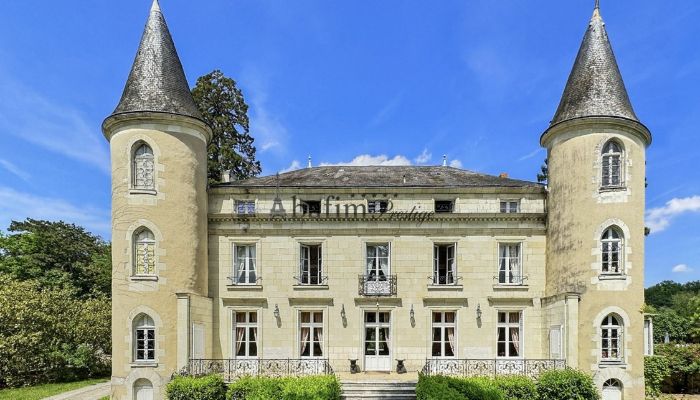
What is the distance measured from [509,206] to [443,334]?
20.9ft

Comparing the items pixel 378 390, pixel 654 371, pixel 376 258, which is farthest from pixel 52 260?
pixel 654 371

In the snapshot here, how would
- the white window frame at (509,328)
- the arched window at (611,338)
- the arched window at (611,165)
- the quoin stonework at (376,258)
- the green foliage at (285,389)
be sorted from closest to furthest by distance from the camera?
the green foliage at (285,389) < the arched window at (611,338) < the quoin stonework at (376,258) < the arched window at (611,165) < the white window frame at (509,328)

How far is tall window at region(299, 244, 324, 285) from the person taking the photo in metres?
18.1

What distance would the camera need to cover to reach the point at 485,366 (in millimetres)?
16594

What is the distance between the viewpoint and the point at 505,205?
59.7ft

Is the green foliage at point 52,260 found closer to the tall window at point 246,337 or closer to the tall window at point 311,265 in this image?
the tall window at point 246,337

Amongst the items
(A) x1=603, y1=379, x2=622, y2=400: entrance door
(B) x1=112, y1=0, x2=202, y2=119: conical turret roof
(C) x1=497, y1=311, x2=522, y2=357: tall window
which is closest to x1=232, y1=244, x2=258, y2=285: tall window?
(B) x1=112, y1=0, x2=202, y2=119: conical turret roof

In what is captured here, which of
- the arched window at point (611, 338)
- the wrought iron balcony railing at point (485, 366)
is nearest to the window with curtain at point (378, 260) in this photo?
the wrought iron balcony railing at point (485, 366)

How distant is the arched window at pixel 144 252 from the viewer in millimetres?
16188

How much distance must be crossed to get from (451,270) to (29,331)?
20.9 metres

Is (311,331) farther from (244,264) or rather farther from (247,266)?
(244,264)

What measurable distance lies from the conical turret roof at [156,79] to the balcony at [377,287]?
395 inches

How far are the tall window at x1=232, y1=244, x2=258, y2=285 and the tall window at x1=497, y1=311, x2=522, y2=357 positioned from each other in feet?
36.2

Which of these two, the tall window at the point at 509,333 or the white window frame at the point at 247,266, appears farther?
the white window frame at the point at 247,266
